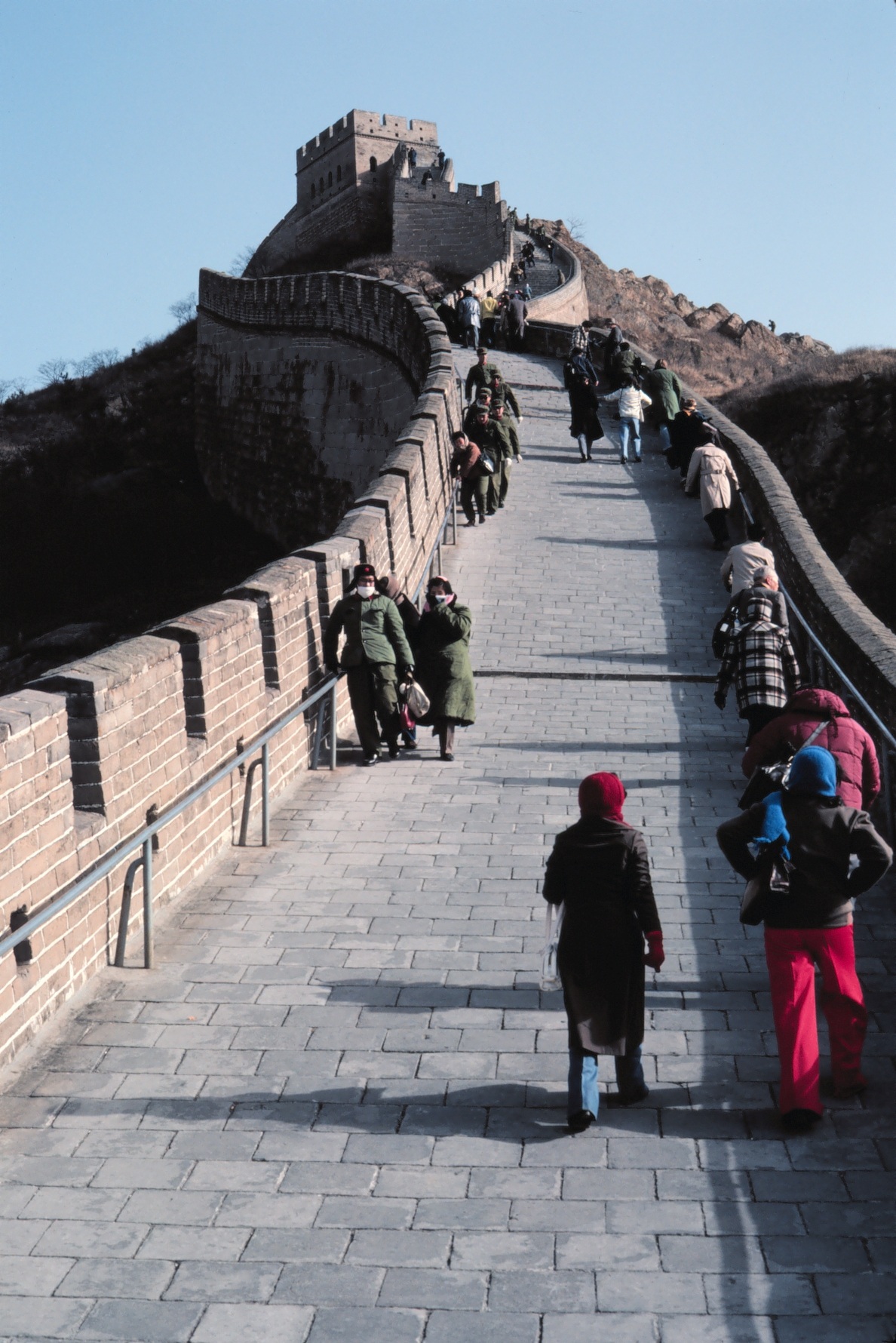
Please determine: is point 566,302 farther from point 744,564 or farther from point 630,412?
point 744,564

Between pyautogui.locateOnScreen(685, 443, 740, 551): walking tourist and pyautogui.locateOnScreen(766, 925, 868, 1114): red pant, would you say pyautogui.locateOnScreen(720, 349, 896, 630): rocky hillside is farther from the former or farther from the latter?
pyautogui.locateOnScreen(766, 925, 868, 1114): red pant

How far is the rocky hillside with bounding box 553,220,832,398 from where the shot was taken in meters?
57.5

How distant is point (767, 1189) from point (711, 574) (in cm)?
1116

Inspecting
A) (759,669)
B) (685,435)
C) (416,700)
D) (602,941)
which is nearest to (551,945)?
(602,941)

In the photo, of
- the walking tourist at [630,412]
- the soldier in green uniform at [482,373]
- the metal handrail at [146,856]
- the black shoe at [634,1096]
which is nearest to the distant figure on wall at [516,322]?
the walking tourist at [630,412]

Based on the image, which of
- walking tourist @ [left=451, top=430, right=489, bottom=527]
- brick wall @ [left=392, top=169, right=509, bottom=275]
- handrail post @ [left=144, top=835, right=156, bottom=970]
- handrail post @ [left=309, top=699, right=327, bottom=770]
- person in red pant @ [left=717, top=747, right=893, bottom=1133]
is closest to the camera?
person in red pant @ [left=717, top=747, right=893, bottom=1133]

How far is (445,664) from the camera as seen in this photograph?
9938 millimetres

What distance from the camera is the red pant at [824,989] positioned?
4996 millimetres

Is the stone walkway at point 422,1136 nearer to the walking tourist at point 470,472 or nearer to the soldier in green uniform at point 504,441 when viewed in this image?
the walking tourist at point 470,472

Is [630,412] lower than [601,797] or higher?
higher

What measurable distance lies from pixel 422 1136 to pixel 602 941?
877 millimetres

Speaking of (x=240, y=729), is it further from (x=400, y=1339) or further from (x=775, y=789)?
(x=400, y=1339)

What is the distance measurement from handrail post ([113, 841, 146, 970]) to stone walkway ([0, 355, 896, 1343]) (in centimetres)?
12

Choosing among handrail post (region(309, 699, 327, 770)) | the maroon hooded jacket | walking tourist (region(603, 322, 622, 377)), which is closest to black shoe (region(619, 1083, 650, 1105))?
the maroon hooded jacket
